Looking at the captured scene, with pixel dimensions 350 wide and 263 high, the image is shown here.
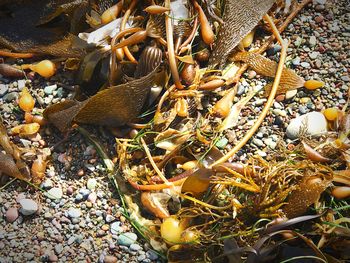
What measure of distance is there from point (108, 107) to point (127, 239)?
19.8 inches

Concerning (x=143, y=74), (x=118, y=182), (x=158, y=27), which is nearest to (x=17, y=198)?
(x=118, y=182)

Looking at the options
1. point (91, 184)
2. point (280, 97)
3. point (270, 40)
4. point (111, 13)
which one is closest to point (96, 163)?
point (91, 184)

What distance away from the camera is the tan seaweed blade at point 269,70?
1869mm

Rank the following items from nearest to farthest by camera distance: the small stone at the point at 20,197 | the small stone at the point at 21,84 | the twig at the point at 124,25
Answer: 1. the small stone at the point at 20,197
2. the twig at the point at 124,25
3. the small stone at the point at 21,84

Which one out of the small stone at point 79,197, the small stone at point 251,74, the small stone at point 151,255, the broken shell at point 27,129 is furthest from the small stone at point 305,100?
the broken shell at point 27,129

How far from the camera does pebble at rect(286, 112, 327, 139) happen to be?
1771 mm

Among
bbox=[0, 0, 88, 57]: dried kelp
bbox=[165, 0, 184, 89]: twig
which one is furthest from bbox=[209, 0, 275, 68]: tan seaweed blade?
bbox=[0, 0, 88, 57]: dried kelp

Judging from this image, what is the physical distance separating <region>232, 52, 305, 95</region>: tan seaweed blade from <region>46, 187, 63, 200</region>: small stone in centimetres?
90

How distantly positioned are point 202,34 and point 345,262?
1025 millimetres

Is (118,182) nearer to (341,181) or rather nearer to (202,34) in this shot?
(202,34)

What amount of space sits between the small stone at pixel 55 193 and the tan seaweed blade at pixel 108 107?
239 millimetres

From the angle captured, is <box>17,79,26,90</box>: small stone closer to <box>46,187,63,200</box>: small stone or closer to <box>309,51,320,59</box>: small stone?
<box>46,187,63,200</box>: small stone

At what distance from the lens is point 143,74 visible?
6.06ft

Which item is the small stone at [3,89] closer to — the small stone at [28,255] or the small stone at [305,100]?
the small stone at [28,255]
